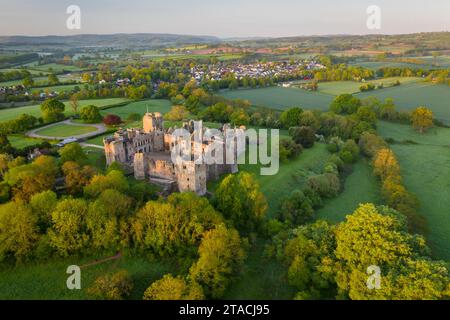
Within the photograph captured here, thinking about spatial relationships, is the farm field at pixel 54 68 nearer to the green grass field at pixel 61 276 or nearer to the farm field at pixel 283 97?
the farm field at pixel 283 97

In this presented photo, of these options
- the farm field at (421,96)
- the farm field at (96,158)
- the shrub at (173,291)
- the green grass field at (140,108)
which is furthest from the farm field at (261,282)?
the farm field at (421,96)

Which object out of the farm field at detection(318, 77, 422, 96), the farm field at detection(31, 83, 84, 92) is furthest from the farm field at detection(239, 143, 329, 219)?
the farm field at detection(31, 83, 84, 92)

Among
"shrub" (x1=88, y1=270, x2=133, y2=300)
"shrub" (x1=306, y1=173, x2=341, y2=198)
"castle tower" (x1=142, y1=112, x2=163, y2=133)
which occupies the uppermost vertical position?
"castle tower" (x1=142, y1=112, x2=163, y2=133)

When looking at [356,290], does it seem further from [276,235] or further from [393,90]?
[393,90]

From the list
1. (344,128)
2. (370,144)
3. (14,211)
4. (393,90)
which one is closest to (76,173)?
(14,211)

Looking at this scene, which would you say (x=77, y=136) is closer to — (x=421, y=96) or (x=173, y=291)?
(x=173, y=291)

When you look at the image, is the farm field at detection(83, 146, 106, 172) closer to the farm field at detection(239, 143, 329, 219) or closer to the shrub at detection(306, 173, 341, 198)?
the farm field at detection(239, 143, 329, 219)
